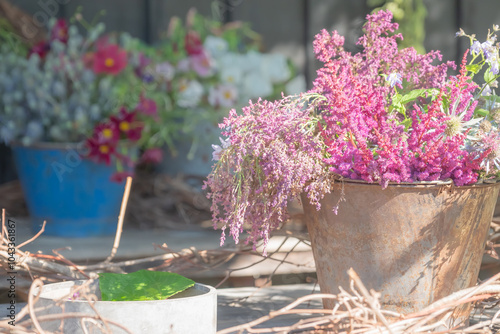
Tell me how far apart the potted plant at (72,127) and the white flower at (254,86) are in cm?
39

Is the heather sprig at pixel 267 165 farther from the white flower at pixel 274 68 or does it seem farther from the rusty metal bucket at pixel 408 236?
the white flower at pixel 274 68

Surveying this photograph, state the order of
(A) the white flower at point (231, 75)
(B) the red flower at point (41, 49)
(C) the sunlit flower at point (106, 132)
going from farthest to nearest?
(A) the white flower at point (231, 75) < (B) the red flower at point (41, 49) < (C) the sunlit flower at point (106, 132)

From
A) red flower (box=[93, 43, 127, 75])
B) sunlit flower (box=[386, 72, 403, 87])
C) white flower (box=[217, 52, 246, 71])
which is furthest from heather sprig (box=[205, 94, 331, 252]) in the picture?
white flower (box=[217, 52, 246, 71])

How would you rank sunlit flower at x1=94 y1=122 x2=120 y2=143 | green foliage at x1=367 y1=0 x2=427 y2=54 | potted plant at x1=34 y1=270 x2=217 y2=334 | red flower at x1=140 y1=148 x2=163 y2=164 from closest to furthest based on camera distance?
potted plant at x1=34 y1=270 x2=217 y2=334, sunlit flower at x1=94 y1=122 x2=120 y2=143, red flower at x1=140 y1=148 x2=163 y2=164, green foliage at x1=367 y1=0 x2=427 y2=54

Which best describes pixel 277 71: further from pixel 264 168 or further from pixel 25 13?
pixel 264 168

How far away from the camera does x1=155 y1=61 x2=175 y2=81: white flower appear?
88.7 inches

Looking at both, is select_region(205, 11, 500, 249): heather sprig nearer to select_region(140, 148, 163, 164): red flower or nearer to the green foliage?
select_region(140, 148, 163, 164): red flower

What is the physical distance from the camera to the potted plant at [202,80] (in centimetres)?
227

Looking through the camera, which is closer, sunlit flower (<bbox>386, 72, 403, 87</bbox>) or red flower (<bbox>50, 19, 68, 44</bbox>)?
sunlit flower (<bbox>386, 72, 403, 87</bbox>)

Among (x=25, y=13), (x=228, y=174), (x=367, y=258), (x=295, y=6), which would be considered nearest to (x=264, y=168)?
(x=228, y=174)

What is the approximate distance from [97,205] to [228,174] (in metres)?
1.22

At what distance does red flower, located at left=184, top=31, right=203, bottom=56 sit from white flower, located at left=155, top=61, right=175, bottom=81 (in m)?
0.09

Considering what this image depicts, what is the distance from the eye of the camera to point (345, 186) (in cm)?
94

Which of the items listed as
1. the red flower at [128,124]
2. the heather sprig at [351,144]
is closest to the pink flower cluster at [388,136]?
the heather sprig at [351,144]
